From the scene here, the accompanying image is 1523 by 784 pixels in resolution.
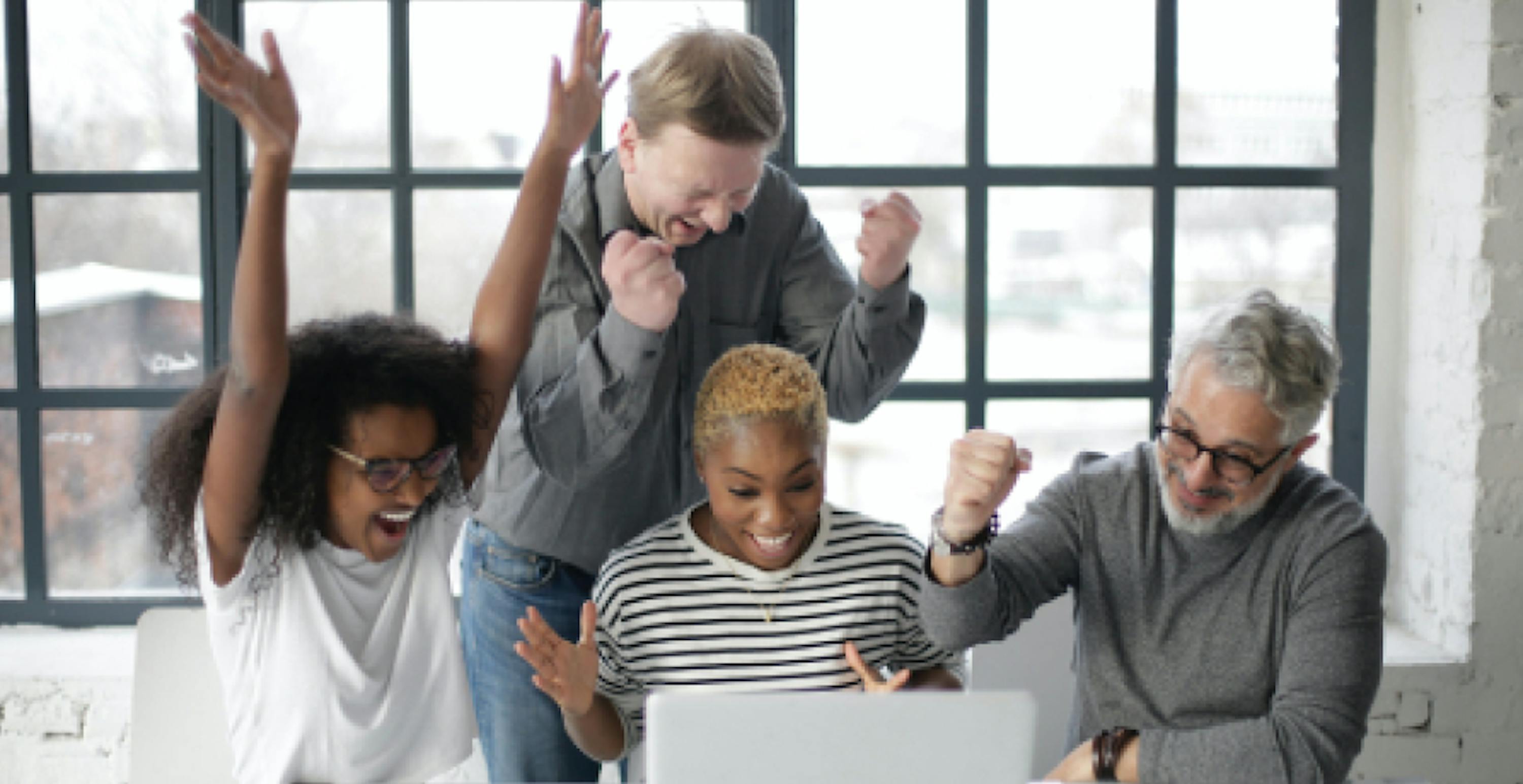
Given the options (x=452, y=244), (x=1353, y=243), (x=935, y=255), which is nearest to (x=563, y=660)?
(x=452, y=244)

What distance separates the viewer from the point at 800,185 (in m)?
2.88

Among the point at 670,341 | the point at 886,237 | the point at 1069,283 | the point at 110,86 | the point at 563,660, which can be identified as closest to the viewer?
the point at 563,660

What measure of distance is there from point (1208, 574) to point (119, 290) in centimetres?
223

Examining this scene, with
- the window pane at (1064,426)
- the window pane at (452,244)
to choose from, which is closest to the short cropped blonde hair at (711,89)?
the window pane at (452,244)

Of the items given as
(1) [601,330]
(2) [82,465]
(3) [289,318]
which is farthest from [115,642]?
(1) [601,330]

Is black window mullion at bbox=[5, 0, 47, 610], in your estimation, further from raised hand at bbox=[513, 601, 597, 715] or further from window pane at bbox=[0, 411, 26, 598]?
raised hand at bbox=[513, 601, 597, 715]

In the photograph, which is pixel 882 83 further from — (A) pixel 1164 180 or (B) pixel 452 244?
(B) pixel 452 244

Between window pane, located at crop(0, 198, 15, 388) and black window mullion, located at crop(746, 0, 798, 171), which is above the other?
black window mullion, located at crop(746, 0, 798, 171)

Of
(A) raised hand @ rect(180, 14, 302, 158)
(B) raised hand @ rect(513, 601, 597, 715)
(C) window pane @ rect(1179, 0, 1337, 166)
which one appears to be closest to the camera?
(A) raised hand @ rect(180, 14, 302, 158)

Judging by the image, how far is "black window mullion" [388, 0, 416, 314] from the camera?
110 inches

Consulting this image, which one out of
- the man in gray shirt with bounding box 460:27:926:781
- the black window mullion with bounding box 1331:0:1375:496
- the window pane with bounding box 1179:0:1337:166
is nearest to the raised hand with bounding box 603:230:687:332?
the man in gray shirt with bounding box 460:27:926:781

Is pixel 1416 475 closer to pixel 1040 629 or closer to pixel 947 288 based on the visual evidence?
pixel 947 288

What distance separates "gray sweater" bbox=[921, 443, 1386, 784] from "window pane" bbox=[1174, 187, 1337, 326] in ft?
4.09

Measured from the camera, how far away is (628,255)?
1.61 metres
